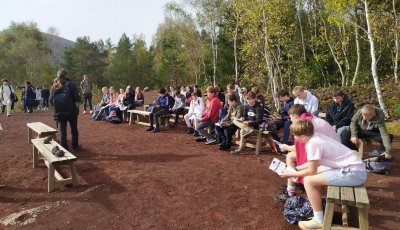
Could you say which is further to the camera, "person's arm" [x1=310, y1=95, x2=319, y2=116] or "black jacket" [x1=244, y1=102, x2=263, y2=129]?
"person's arm" [x1=310, y1=95, x2=319, y2=116]

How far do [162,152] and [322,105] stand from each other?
977 centimetres

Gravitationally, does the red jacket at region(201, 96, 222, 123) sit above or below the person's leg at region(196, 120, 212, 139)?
above

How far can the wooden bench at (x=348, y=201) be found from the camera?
3.45 m

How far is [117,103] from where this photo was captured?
13367mm

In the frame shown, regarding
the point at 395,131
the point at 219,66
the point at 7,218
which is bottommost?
the point at 7,218

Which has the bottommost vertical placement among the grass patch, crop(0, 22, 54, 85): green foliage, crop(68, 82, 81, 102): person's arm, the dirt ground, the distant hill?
the dirt ground

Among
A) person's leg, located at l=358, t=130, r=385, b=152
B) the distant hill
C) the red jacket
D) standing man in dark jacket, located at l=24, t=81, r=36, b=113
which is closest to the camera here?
person's leg, located at l=358, t=130, r=385, b=152

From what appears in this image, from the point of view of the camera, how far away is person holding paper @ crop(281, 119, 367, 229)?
3.75 metres

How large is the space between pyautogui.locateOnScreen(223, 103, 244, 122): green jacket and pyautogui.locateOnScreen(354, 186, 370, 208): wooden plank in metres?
4.26

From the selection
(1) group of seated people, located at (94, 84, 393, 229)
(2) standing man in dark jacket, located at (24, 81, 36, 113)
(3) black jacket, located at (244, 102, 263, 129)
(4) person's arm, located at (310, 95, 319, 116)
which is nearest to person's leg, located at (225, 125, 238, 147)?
(1) group of seated people, located at (94, 84, 393, 229)

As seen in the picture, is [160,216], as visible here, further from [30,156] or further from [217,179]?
[30,156]

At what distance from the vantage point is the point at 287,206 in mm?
4285

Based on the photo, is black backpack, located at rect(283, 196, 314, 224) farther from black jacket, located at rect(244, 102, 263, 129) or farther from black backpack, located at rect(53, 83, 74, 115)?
black backpack, located at rect(53, 83, 74, 115)

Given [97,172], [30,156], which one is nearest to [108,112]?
[30,156]
